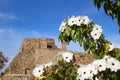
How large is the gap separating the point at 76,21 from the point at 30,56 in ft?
103

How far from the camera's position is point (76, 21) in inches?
326

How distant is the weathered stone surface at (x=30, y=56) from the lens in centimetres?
3604

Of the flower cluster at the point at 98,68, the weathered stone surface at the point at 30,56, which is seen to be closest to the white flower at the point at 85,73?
the flower cluster at the point at 98,68

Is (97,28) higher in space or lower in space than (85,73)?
higher

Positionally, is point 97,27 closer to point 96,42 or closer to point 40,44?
point 96,42

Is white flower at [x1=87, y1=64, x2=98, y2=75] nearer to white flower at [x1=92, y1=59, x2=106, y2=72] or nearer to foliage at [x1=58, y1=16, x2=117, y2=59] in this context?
white flower at [x1=92, y1=59, x2=106, y2=72]

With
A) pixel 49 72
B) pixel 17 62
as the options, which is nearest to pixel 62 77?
pixel 49 72

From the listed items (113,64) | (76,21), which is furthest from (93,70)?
(76,21)

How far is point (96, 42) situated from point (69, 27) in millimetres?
554

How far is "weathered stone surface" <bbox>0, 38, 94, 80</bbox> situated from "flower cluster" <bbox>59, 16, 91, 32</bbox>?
2360cm

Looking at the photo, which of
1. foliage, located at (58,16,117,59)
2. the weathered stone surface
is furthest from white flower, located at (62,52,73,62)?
the weathered stone surface

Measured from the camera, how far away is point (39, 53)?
3734 cm

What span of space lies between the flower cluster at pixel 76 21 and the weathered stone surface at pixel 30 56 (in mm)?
23604

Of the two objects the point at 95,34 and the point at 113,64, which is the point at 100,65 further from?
the point at 95,34
